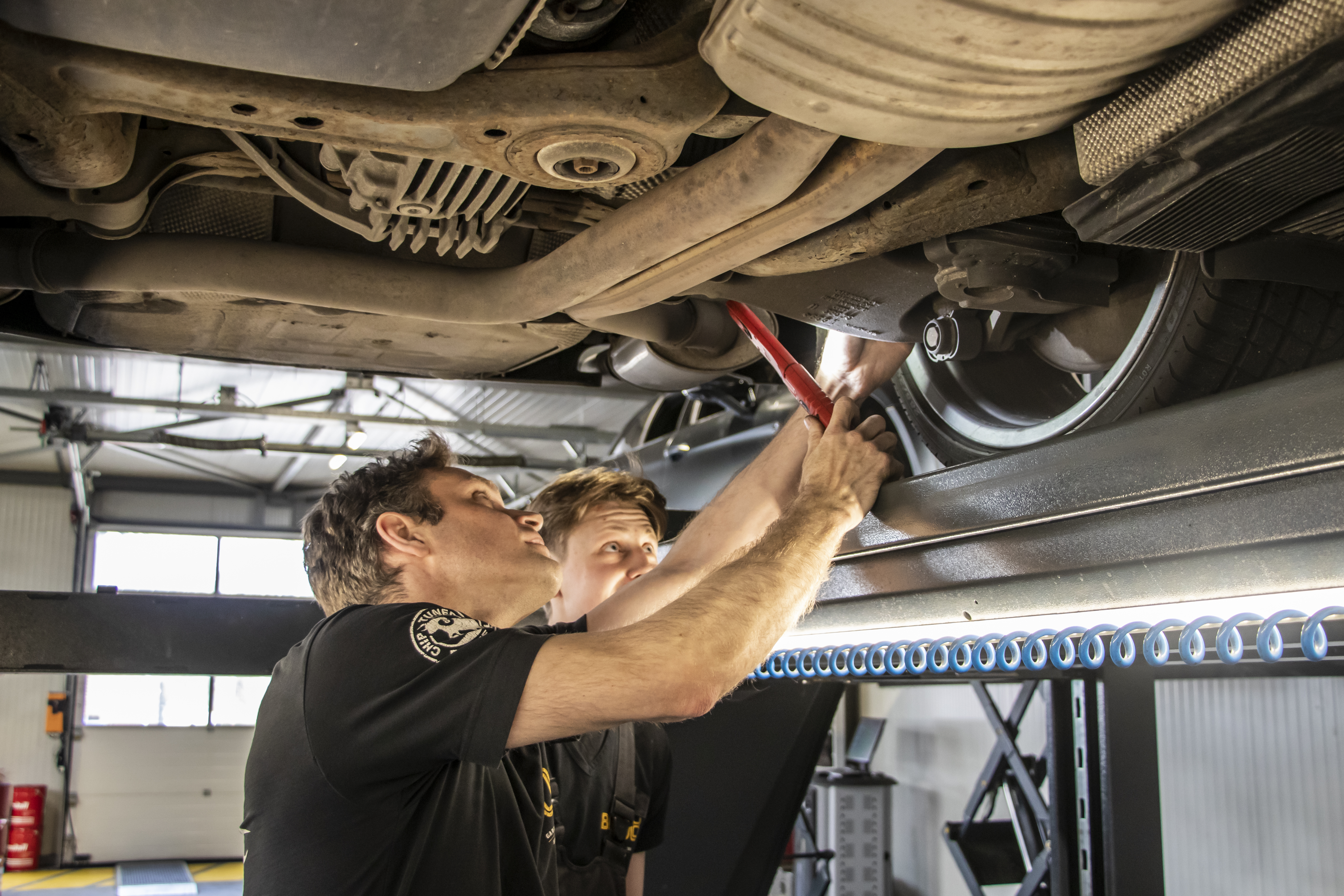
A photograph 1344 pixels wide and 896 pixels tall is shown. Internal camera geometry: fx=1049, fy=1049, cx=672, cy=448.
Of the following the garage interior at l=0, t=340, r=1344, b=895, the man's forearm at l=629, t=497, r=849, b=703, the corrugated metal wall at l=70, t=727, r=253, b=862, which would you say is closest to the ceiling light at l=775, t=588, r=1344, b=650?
the garage interior at l=0, t=340, r=1344, b=895

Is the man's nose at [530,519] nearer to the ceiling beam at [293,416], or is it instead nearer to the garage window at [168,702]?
the ceiling beam at [293,416]

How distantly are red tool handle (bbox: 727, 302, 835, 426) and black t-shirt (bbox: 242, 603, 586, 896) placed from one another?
1.70 feet

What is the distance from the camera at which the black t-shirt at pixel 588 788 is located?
200 cm

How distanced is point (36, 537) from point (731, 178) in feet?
40.1

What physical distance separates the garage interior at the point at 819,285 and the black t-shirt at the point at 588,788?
0.32 m

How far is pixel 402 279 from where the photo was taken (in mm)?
1476

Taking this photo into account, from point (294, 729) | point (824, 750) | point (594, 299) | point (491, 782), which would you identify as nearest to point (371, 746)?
point (294, 729)

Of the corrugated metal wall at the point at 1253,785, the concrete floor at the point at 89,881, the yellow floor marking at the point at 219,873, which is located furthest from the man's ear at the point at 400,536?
the yellow floor marking at the point at 219,873

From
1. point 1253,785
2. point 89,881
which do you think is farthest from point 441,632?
point 89,881

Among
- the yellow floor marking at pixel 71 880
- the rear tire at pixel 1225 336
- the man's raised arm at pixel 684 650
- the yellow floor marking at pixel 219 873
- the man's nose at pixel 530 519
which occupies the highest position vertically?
the rear tire at pixel 1225 336

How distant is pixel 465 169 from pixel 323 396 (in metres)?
8.11

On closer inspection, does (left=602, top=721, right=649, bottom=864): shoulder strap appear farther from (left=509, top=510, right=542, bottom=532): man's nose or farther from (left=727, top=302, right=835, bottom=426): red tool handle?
(left=727, top=302, right=835, bottom=426): red tool handle

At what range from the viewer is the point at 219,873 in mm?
10445

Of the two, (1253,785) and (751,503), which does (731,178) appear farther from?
(1253,785)
